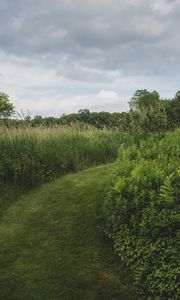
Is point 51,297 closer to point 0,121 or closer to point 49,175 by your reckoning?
point 49,175

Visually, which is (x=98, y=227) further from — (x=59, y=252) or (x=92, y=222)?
(x=59, y=252)

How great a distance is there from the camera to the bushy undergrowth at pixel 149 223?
5.18 m

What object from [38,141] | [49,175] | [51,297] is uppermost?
[38,141]

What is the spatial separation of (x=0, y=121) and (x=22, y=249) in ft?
28.3

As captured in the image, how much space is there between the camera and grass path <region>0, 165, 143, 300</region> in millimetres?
5750

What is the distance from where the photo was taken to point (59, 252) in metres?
6.86

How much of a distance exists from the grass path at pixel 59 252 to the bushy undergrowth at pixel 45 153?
120 centimetres

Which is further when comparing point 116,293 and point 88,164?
point 88,164

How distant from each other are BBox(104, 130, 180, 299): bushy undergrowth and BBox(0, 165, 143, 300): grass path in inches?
13.1

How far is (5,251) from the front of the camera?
23.5ft

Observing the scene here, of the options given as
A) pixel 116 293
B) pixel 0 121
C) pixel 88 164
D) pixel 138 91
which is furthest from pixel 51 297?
pixel 138 91

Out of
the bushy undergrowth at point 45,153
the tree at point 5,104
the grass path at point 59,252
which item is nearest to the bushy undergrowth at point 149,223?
the grass path at point 59,252

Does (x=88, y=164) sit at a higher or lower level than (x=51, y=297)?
higher

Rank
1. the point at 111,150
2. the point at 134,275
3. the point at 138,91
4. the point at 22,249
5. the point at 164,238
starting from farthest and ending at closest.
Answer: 1. the point at 138,91
2. the point at 111,150
3. the point at 22,249
4. the point at 134,275
5. the point at 164,238
